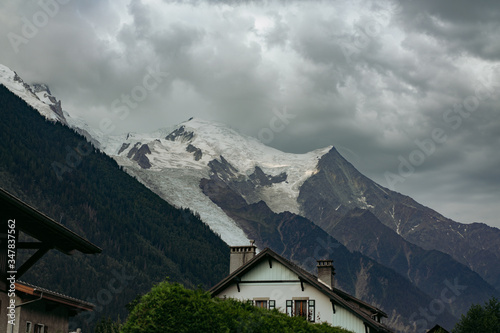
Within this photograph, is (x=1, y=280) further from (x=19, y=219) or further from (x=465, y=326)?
(x=465, y=326)

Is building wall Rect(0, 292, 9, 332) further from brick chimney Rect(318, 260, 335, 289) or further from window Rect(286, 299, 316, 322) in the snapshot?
brick chimney Rect(318, 260, 335, 289)

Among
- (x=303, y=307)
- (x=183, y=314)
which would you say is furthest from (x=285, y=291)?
(x=183, y=314)

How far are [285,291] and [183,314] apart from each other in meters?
26.3

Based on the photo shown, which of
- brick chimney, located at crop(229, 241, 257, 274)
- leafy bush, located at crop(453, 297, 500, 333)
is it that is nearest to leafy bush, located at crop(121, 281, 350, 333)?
brick chimney, located at crop(229, 241, 257, 274)

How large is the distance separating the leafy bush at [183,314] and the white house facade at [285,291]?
838 inches

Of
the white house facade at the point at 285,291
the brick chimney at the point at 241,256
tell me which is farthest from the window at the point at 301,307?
the brick chimney at the point at 241,256

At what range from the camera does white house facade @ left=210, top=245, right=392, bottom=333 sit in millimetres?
53031

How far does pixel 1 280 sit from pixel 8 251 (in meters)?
0.66

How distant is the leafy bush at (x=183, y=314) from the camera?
1112 inches

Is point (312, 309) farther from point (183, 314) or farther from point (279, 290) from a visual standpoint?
point (183, 314)

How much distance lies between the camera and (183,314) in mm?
28797

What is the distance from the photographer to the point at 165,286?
29359mm

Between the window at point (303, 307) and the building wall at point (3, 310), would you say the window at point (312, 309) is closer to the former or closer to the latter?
the window at point (303, 307)

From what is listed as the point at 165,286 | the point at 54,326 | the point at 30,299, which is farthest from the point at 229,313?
the point at 54,326
